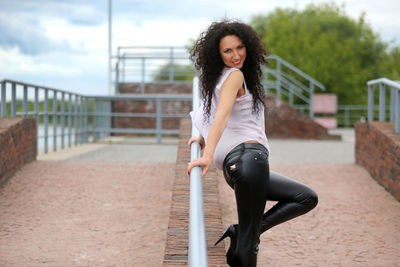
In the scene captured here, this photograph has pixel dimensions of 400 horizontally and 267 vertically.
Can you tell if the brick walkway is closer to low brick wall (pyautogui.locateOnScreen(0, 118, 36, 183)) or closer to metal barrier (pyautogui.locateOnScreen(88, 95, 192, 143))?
low brick wall (pyautogui.locateOnScreen(0, 118, 36, 183))

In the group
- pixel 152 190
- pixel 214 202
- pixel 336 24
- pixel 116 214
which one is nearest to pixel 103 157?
pixel 152 190

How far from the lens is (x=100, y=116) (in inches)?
607

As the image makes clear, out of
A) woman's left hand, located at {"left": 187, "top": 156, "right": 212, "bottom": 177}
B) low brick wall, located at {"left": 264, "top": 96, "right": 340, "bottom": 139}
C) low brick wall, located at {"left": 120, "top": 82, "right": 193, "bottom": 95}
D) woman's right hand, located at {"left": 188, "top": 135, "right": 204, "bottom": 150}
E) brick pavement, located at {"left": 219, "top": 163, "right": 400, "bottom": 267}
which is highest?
low brick wall, located at {"left": 120, "top": 82, "right": 193, "bottom": 95}

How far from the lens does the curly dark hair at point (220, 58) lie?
265 centimetres

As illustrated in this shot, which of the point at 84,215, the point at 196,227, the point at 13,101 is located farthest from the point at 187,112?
the point at 196,227

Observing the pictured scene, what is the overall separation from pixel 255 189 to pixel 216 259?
3.08ft

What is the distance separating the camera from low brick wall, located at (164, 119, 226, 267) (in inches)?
131

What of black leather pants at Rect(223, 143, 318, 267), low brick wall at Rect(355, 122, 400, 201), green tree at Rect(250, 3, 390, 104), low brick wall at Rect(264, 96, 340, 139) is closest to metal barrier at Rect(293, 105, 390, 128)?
green tree at Rect(250, 3, 390, 104)

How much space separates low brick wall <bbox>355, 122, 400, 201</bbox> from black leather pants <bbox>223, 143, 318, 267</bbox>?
334 cm

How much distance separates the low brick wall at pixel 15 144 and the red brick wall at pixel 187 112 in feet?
24.7

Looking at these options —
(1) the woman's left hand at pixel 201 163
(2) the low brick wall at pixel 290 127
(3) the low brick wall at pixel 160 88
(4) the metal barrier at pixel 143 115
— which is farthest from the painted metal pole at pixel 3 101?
(3) the low brick wall at pixel 160 88

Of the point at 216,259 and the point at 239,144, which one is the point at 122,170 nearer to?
the point at 216,259

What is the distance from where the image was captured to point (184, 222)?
12.9ft

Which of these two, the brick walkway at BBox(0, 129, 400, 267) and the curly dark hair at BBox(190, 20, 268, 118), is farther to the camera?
the brick walkway at BBox(0, 129, 400, 267)
